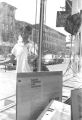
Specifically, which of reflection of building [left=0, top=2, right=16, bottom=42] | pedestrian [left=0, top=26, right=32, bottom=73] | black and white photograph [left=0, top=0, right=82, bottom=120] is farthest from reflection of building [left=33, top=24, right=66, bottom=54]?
reflection of building [left=0, top=2, right=16, bottom=42]

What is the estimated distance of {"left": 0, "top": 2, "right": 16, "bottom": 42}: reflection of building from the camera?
1902 millimetres

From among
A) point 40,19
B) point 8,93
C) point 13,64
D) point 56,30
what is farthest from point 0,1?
point 56,30

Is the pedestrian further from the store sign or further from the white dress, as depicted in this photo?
the store sign

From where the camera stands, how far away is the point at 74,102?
679 mm

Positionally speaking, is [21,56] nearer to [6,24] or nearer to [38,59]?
[38,59]

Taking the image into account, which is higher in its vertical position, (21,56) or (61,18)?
(61,18)

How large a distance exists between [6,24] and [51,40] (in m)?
1.09

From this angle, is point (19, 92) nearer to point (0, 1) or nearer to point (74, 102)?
point (74, 102)

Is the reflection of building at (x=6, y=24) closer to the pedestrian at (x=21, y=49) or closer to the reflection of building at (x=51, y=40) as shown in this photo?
the pedestrian at (x=21, y=49)

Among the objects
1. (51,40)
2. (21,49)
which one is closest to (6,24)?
(21,49)

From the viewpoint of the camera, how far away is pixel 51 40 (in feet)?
9.35

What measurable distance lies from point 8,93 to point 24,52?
0.60 m

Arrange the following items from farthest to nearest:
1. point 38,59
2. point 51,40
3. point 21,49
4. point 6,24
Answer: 1. point 51,40
2. point 38,59
3. point 21,49
4. point 6,24

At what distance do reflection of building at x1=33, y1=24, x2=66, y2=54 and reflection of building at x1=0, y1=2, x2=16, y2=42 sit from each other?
348 mm
